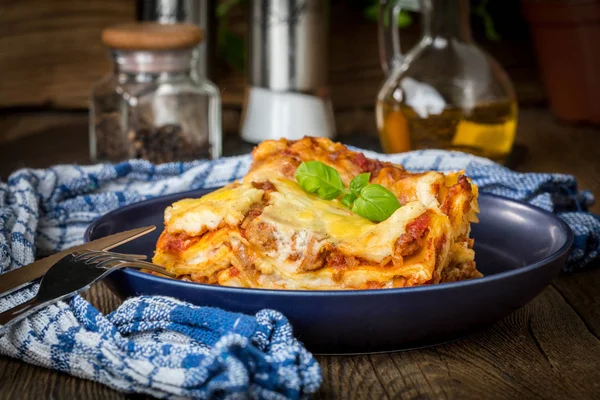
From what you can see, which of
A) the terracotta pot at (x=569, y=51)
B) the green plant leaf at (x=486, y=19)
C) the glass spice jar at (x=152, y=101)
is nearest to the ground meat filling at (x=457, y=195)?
the glass spice jar at (x=152, y=101)

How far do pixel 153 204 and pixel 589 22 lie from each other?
1573 mm

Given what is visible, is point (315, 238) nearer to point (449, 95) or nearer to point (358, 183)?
point (358, 183)

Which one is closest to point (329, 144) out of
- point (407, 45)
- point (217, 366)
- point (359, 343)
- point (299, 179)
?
point (299, 179)

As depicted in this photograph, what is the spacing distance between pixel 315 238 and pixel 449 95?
107 centimetres

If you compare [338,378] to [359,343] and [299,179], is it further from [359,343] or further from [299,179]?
[299,179]

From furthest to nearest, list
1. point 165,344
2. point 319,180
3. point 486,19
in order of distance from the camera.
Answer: point 486,19
point 319,180
point 165,344

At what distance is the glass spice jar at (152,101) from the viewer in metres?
2.07

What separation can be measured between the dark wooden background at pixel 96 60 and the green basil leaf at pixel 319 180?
147cm

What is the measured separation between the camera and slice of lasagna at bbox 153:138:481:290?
1043 millimetres

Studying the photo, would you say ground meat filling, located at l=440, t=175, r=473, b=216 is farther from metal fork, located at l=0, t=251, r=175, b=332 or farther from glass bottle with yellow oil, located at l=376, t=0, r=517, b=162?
→ glass bottle with yellow oil, located at l=376, t=0, r=517, b=162

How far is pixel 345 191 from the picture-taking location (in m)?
1.19

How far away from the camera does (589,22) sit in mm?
2463

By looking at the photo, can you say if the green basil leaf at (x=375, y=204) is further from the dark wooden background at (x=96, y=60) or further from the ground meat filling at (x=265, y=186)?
the dark wooden background at (x=96, y=60)

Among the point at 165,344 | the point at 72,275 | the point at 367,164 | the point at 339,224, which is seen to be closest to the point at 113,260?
the point at 72,275
